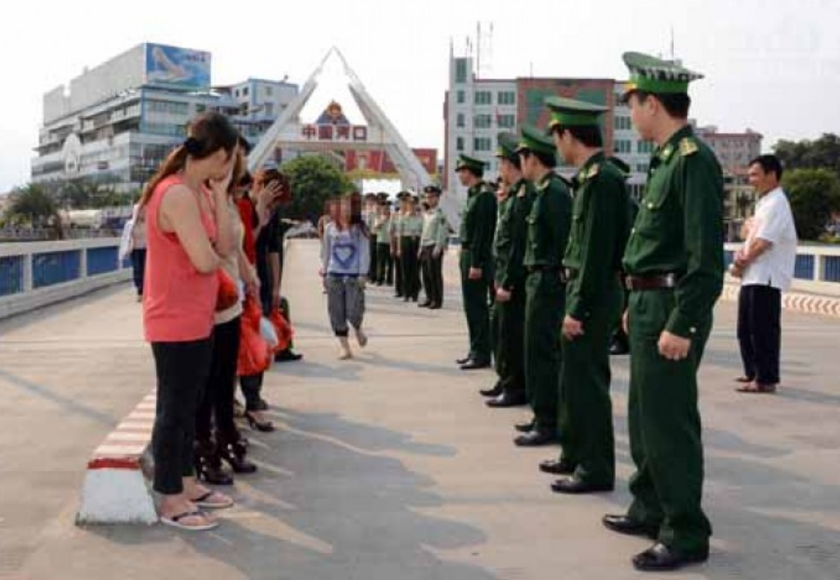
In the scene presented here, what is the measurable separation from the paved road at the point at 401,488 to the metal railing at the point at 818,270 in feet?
22.2

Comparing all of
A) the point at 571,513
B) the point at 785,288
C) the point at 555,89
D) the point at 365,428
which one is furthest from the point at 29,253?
the point at 555,89

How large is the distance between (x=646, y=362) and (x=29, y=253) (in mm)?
12943

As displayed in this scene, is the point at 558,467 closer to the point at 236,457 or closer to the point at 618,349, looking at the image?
the point at 236,457

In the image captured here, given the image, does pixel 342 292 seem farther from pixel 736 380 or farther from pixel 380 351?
pixel 736 380

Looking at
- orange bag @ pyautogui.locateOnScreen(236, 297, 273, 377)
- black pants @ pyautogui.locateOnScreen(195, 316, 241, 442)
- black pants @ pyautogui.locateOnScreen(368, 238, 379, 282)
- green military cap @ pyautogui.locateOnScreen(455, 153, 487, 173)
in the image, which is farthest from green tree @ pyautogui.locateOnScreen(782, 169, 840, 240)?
black pants @ pyautogui.locateOnScreen(195, 316, 241, 442)

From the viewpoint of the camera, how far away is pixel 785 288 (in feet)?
25.0

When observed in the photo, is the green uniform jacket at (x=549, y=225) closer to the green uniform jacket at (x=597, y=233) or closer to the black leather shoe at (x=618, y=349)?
the green uniform jacket at (x=597, y=233)

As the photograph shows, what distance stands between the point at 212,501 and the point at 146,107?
354ft

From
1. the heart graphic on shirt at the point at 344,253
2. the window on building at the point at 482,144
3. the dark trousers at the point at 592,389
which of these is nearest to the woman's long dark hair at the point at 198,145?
the dark trousers at the point at 592,389

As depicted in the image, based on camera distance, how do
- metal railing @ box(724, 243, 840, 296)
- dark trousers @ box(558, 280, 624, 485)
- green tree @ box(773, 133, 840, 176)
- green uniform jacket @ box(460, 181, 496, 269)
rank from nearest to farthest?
dark trousers @ box(558, 280, 624, 485), green uniform jacket @ box(460, 181, 496, 269), metal railing @ box(724, 243, 840, 296), green tree @ box(773, 133, 840, 176)

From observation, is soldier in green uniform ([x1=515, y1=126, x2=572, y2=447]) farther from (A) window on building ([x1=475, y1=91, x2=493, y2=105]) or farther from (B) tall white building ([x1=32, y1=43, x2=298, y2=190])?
(B) tall white building ([x1=32, y1=43, x2=298, y2=190])

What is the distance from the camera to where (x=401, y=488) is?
5.05 meters

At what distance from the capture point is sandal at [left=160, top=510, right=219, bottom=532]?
4.36 metres

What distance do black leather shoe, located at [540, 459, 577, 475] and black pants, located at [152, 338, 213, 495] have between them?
75.7 inches
